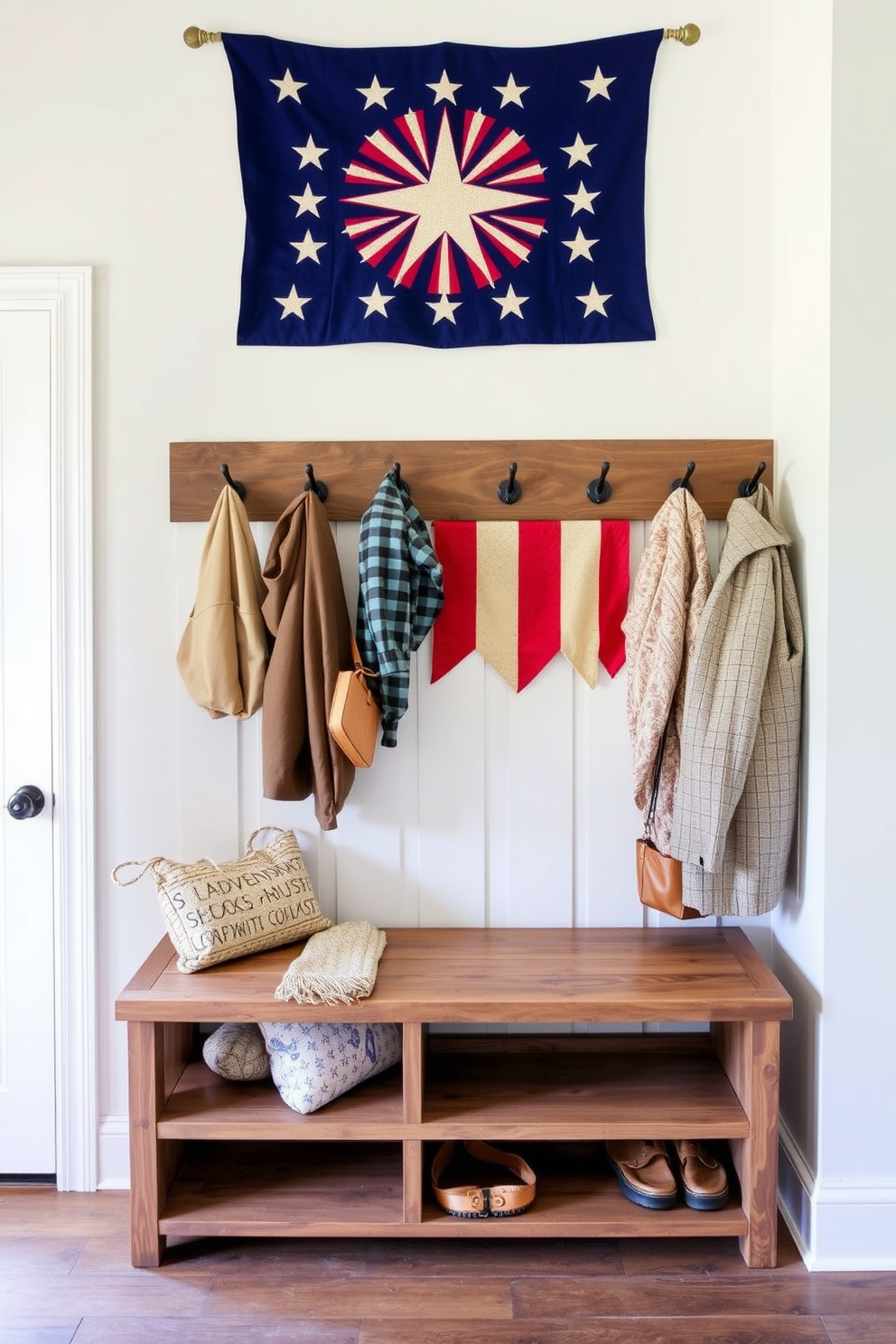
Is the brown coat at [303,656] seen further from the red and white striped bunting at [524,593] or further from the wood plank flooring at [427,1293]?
the wood plank flooring at [427,1293]

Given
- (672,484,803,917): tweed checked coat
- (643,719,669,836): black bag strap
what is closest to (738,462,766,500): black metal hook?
(672,484,803,917): tweed checked coat

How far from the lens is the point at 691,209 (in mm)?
2055

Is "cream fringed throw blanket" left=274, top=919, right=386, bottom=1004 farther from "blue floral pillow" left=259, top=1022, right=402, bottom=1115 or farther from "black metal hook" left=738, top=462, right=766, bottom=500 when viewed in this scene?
"black metal hook" left=738, top=462, right=766, bottom=500

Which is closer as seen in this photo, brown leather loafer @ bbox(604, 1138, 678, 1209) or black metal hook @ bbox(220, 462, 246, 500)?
brown leather loafer @ bbox(604, 1138, 678, 1209)

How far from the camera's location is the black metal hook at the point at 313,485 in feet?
6.57

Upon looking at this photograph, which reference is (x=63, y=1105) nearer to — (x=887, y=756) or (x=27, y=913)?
(x=27, y=913)

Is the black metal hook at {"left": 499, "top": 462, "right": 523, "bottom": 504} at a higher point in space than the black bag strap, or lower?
higher

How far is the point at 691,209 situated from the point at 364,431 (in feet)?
2.78

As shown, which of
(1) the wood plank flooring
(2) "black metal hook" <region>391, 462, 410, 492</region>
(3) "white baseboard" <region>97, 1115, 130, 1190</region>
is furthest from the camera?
(3) "white baseboard" <region>97, 1115, 130, 1190</region>

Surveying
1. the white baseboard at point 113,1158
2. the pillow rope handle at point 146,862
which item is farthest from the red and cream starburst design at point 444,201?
the white baseboard at point 113,1158

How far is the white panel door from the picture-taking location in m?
2.04

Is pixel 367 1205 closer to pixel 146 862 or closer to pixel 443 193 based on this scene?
pixel 146 862

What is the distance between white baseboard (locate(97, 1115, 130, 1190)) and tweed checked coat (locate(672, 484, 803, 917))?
4.40ft

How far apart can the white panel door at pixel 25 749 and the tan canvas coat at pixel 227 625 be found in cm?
36
